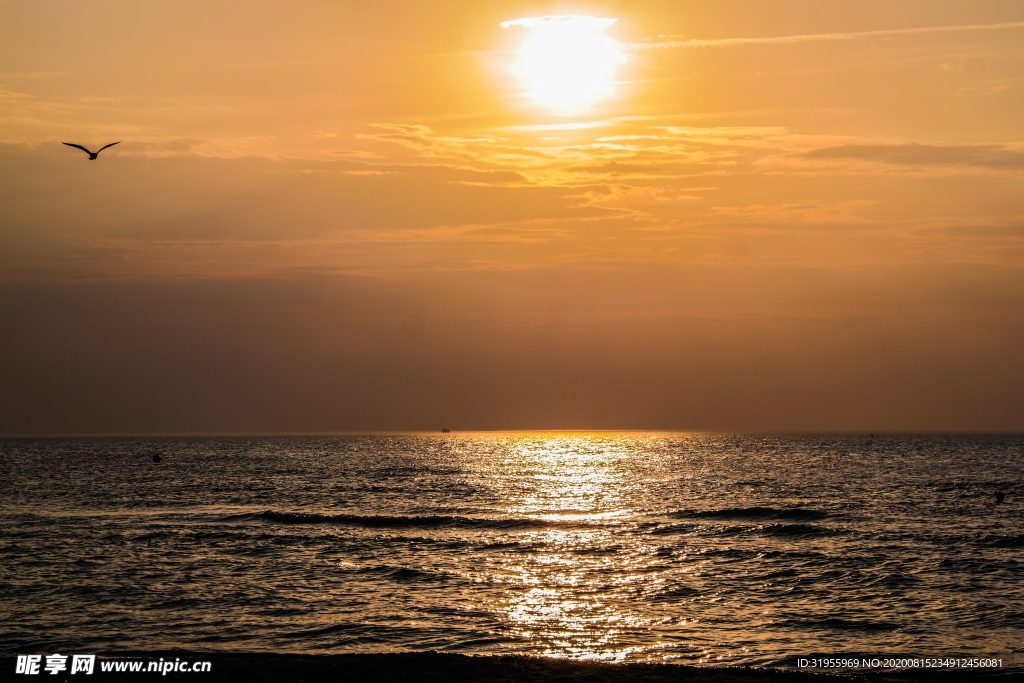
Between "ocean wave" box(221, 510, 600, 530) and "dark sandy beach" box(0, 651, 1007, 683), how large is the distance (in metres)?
39.0

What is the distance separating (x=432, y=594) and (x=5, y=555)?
2474 cm

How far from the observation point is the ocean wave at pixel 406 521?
7019cm

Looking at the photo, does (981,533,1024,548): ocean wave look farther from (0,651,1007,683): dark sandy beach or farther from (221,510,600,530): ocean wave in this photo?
(0,651,1007,683): dark sandy beach

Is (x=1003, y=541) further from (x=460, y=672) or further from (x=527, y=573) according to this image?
(x=460, y=672)

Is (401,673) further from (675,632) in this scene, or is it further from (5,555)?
(5,555)

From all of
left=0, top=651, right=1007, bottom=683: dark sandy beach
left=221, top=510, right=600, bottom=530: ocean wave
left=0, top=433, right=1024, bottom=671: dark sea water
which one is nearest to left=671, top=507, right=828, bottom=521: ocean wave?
left=0, top=433, right=1024, bottom=671: dark sea water

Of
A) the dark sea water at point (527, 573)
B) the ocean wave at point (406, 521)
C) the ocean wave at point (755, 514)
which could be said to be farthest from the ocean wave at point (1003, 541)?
the ocean wave at point (406, 521)

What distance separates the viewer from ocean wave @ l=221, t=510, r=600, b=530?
70188mm

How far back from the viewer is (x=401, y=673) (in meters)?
28.7

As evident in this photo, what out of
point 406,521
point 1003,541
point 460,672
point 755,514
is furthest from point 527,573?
point 755,514

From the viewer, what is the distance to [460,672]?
94.3 ft

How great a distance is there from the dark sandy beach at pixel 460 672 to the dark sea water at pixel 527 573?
1952 mm


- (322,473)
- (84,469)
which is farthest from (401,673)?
(84,469)

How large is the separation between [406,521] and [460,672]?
4548 centimetres
